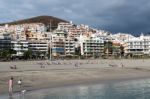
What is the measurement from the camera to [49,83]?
41625 mm

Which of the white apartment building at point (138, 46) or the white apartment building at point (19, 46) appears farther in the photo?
the white apartment building at point (138, 46)

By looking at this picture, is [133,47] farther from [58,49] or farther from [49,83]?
[49,83]

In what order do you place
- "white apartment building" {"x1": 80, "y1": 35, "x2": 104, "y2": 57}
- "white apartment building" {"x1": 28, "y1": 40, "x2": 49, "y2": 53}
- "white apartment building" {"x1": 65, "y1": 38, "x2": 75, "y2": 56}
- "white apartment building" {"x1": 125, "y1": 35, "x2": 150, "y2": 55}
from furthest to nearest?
"white apartment building" {"x1": 125, "y1": 35, "x2": 150, "y2": 55} < "white apartment building" {"x1": 80, "y1": 35, "x2": 104, "y2": 57} < "white apartment building" {"x1": 65, "y1": 38, "x2": 75, "y2": 56} < "white apartment building" {"x1": 28, "y1": 40, "x2": 49, "y2": 53}

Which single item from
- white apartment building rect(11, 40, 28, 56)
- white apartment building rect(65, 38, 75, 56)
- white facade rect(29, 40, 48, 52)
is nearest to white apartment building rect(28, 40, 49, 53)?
white facade rect(29, 40, 48, 52)

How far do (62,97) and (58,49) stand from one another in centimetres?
14513

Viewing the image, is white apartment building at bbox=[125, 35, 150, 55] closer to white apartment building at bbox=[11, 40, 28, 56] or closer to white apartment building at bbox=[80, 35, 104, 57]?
white apartment building at bbox=[80, 35, 104, 57]

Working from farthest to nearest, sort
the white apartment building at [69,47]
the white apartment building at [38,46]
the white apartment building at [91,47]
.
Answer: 1. the white apartment building at [91,47]
2. the white apartment building at [69,47]
3. the white apartment building at [38,46]

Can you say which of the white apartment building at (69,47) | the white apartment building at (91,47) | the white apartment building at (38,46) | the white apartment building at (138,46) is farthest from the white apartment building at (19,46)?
the white apartment building at (138,46)

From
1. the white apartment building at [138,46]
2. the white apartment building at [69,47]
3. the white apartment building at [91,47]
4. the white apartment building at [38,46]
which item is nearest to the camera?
the white apartment building at [38,46]

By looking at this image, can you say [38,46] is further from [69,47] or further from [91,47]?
[91,47]

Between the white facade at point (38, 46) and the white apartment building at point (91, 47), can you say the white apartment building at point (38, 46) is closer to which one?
the white facade at point (38, 46)

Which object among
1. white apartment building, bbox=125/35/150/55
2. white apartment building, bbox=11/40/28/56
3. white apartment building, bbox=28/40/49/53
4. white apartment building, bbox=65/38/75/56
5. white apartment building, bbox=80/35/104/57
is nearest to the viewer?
white apartment building, bbox=11/40/28/56

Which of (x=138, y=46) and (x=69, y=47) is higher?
(x=138, y=46)

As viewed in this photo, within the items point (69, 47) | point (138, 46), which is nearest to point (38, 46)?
point (69, 47)
